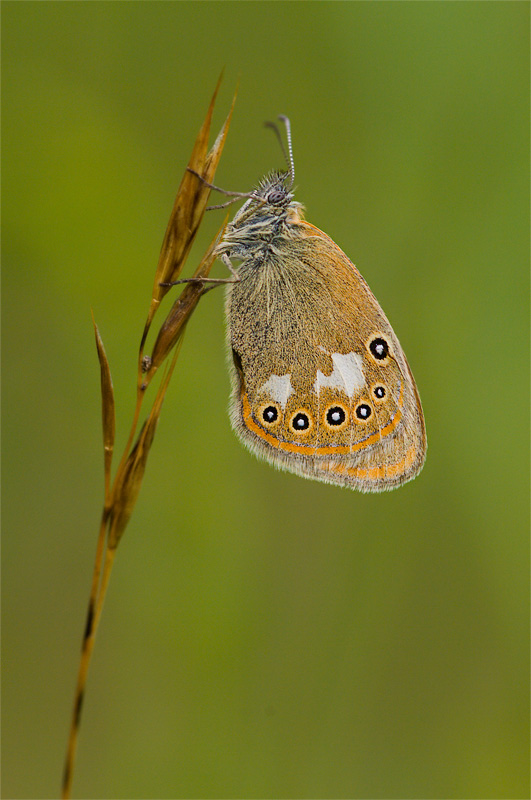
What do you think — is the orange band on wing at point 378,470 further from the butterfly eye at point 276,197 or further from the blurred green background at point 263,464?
the butterfly eye at point 276,197

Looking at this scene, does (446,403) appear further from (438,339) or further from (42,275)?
(42,275)

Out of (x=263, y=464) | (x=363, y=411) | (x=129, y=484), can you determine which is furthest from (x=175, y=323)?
(x=263, y=464)

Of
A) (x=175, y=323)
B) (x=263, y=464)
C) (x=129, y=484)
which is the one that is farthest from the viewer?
(x=263, y=464)

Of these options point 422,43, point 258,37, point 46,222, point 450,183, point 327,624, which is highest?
point 258,37

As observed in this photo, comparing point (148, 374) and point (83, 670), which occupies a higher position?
point (148, 374)

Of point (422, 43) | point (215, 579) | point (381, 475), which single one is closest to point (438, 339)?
point (381, 475)

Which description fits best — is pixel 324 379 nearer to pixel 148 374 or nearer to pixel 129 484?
pixel 148 374

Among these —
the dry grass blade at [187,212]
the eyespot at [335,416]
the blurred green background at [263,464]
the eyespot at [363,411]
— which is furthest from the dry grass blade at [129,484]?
the blurred green background at [263,464]

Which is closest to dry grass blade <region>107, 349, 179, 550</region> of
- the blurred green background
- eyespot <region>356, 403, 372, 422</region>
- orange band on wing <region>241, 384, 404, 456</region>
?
orange band on wing <region>241, 384, 404, 456</region>
